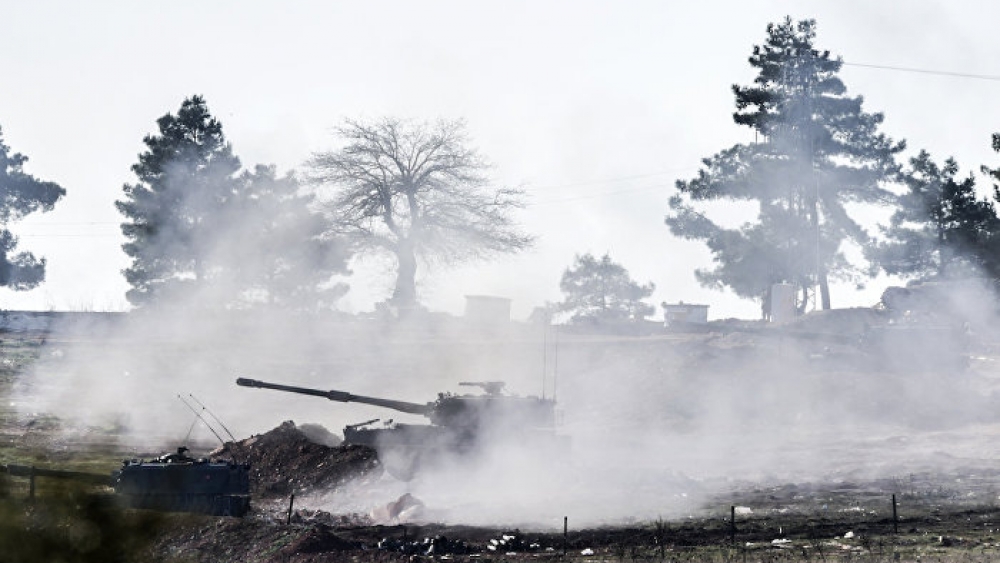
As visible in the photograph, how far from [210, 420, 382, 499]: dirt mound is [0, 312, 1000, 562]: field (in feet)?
0.51

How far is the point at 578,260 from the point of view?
108m

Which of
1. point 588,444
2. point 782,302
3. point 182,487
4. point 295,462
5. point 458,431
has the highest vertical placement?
point 782,302

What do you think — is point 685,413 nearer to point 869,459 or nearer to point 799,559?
point 869,459

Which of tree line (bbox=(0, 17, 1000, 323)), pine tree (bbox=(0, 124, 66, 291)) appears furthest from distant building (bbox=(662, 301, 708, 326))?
pine tree (bbox=(0, 124, 66, 291))

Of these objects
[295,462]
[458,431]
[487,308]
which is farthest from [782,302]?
[295,462]

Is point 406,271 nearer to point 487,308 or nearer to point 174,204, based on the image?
point 487,308

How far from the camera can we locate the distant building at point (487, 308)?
243 ft

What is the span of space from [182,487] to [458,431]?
9142 mm

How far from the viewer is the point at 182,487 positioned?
30047mm

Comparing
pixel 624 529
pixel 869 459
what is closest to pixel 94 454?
pixel 624 529

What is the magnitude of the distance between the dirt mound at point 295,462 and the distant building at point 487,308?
35.5 metres

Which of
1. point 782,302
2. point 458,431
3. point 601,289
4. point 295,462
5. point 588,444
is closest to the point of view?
point 458,431

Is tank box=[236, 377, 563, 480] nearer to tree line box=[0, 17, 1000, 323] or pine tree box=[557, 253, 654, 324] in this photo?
tree line box=[0, 17, 1000, 323]

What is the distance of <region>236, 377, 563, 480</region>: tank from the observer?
36.5m
